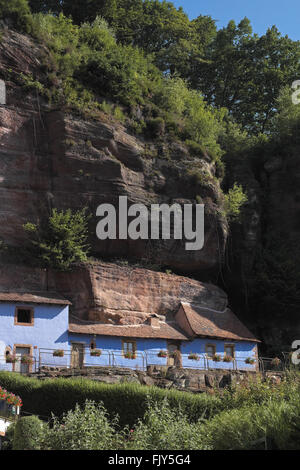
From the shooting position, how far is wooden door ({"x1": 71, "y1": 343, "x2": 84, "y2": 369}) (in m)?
34.2

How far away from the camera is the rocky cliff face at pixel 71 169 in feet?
125

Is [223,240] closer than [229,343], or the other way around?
[229,343]

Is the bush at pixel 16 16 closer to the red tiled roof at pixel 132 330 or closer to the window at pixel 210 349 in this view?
the red tiled roof at pixel 132 330

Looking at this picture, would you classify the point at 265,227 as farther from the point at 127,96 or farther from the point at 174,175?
the point at 127,96

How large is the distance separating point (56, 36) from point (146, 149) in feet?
37.1

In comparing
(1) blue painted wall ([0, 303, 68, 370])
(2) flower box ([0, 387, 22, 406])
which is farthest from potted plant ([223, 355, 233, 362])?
(2) flower box ([0, 387, 22, 406])

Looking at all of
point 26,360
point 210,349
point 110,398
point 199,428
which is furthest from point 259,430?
point 210,349

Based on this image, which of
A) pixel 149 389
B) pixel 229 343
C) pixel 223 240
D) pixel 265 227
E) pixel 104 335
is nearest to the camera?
pixel 149 389

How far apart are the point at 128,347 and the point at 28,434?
17722mm

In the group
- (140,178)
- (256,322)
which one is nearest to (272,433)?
(140,178)

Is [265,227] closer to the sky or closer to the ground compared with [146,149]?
closer to the ground

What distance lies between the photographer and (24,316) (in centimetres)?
3447

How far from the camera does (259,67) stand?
62.0 meters

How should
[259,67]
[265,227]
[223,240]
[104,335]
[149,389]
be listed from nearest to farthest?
1. [149,389]
2. [104,335]
3. [223,240]
4. [265,227]
5. [259,67]
